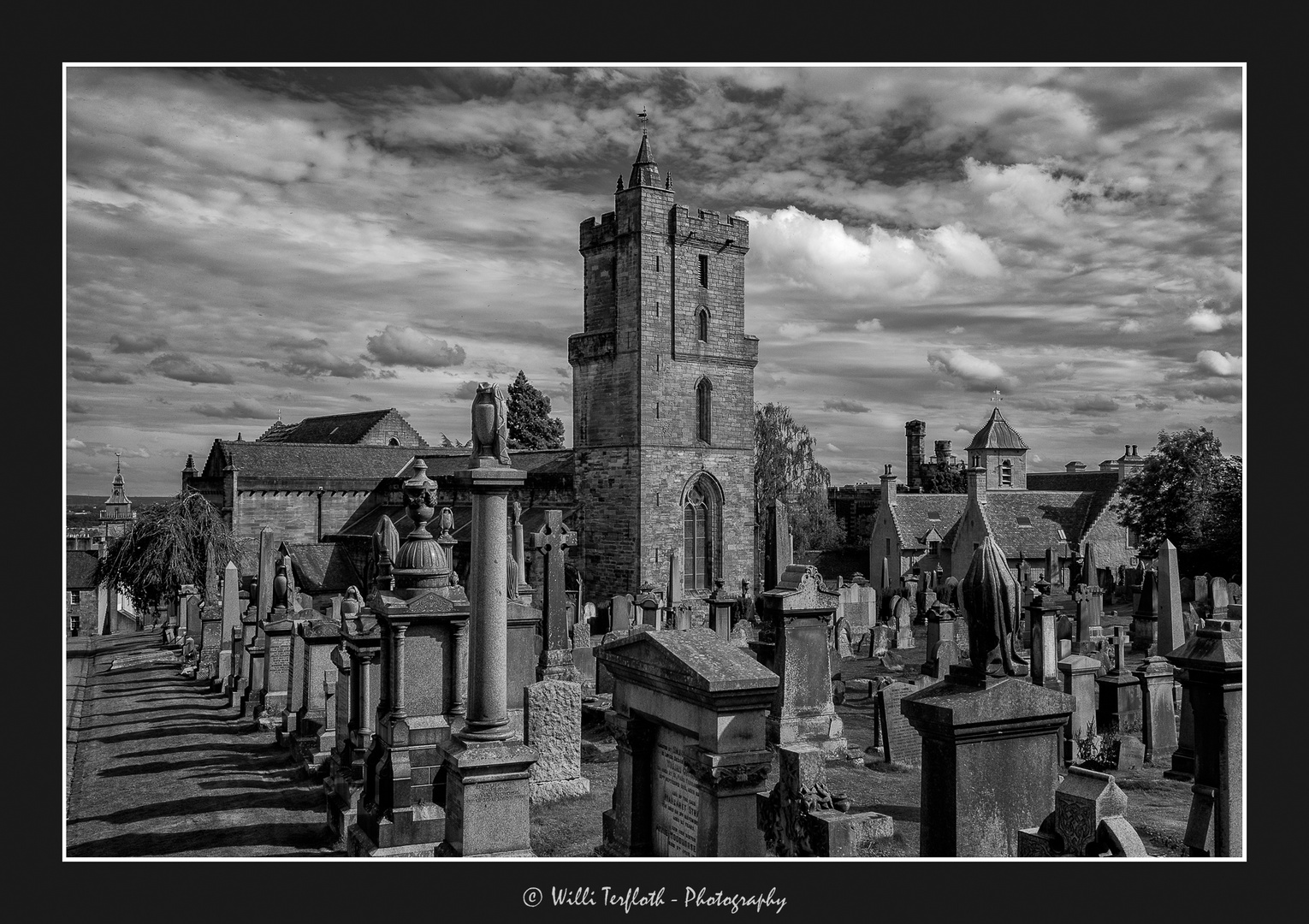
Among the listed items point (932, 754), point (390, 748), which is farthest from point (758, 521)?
point (932, 754)

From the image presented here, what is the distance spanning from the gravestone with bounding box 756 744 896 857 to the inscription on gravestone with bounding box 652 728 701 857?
101cm

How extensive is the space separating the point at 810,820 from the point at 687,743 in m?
1.65

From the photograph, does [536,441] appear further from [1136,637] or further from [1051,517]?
[1136,637]

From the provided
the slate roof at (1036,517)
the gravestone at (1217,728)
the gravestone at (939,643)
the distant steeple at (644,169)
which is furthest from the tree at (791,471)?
the gravestone at (1217,728)

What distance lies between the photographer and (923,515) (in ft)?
146

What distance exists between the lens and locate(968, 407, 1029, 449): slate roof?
172 ft

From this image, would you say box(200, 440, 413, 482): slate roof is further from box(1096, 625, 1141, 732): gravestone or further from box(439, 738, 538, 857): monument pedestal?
box(439, 738, 538, 857): monument pedestal

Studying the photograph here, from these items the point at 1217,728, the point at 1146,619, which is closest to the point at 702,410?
the point at 1146,619

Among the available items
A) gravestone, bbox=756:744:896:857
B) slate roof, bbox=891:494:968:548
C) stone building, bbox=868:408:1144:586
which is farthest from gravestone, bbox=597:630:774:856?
slate roof, bbox=891:494:968:548

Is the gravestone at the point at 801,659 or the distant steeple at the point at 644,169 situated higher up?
the distant steeple at the point at 644,169

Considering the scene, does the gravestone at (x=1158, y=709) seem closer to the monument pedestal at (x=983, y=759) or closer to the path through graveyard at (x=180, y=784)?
the monument pedestal at (x=983, y=759)

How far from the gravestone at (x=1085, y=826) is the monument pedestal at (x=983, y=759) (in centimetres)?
17

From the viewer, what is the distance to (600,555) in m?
35.9

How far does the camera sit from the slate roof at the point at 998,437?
52.4 meters
